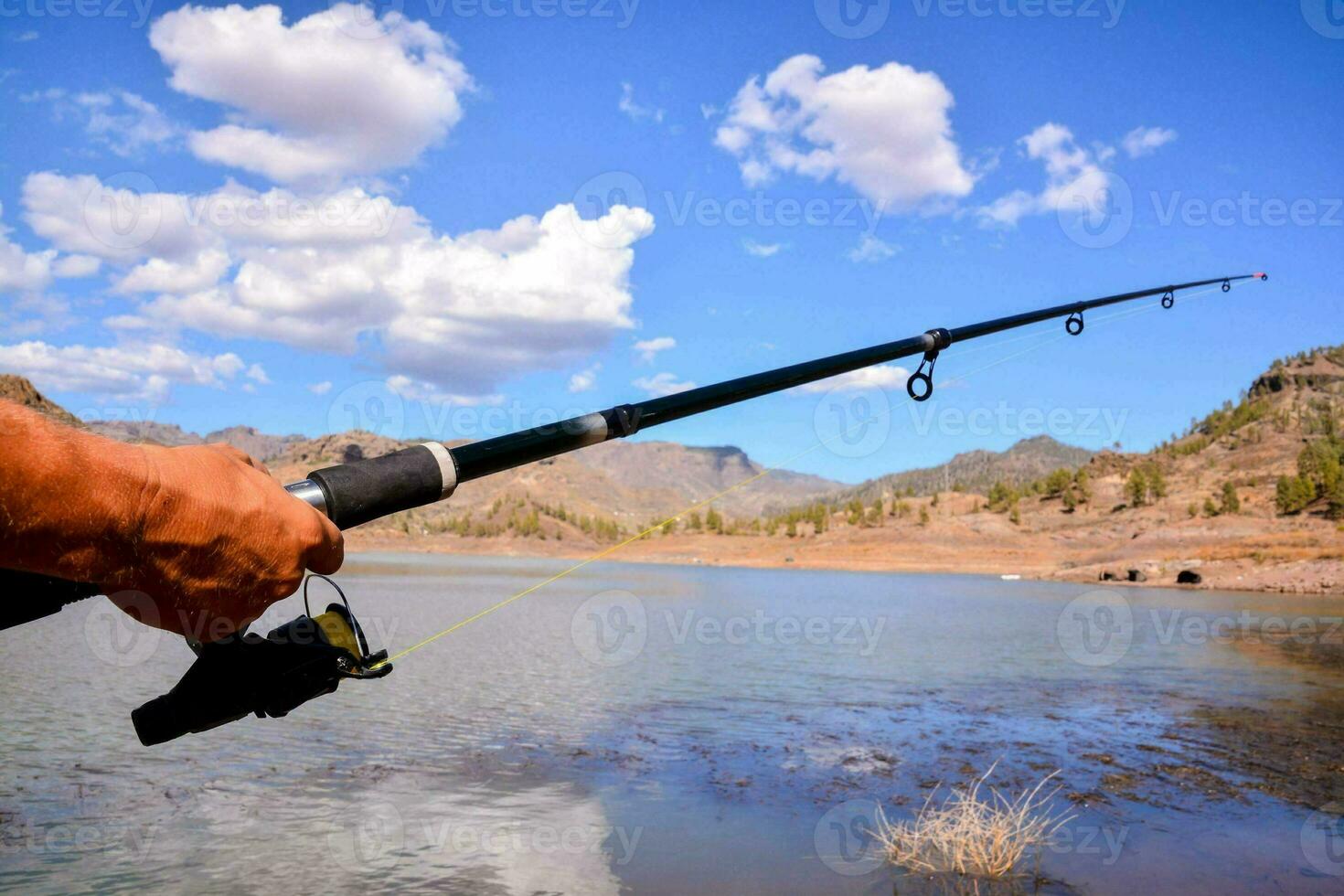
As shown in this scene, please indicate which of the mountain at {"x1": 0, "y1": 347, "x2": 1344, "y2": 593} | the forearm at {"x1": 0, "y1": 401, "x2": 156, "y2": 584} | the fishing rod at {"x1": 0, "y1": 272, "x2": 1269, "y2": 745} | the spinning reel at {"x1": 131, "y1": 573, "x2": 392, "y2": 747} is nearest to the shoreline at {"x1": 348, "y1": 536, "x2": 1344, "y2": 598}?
the mountain at {"x1": 0, "y1": 347, "x2": 1344, "y2": 593}

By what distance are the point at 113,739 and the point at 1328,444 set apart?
435ft

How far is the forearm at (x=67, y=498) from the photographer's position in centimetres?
155

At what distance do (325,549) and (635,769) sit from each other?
1283 cm

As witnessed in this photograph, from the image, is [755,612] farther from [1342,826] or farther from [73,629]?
[1342,826]

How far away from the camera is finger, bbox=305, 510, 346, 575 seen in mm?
2020

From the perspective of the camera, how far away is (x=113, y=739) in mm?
14781

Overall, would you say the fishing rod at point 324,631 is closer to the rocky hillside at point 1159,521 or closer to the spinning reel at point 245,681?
the spinning reel at point 245,681

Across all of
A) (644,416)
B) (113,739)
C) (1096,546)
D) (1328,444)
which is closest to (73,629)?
(113,739)

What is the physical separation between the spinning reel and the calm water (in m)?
7.65

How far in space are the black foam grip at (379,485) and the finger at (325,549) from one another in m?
0.13

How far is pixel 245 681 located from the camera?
2408mm

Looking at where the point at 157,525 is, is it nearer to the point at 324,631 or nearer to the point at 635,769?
the point at 324,631

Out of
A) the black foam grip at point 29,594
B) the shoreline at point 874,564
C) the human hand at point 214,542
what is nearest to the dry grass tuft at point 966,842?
the shoreline at point 874,564

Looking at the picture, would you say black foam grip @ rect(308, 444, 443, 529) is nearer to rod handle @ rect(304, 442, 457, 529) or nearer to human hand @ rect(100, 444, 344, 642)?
rod handle @ rect(304, 442, 457, 529)
